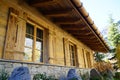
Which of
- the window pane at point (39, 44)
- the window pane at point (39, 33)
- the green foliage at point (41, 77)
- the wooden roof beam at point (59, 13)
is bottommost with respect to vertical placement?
the green foliage at point (41, 77)

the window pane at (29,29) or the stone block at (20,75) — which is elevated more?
the window pane at (29,29)

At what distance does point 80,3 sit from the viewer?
3.66 m

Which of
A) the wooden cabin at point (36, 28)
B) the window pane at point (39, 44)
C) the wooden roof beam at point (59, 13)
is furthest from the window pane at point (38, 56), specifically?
the wooden roof beam at point (59, 13)

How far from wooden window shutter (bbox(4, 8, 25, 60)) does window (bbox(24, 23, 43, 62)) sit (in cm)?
39

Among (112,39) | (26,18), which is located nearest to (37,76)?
(26,18)

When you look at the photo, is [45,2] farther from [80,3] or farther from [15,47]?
[15,47]

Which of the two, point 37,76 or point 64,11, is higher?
point 64,11

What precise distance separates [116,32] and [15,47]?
18094 millimetres

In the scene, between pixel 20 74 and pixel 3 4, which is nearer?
pixel 20 74

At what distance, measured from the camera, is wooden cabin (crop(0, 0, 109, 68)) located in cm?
323

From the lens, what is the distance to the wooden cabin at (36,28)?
3.23 m

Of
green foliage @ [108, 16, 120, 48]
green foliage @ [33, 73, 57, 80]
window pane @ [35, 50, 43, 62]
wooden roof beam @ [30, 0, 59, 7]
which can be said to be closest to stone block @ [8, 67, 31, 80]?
green foliage @ [33, 73, 57, 80]

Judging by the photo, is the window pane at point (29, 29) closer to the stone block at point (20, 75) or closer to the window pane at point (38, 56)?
the window pane at point (38, 56)

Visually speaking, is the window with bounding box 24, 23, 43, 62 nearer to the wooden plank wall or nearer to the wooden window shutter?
the wooden plank wall
